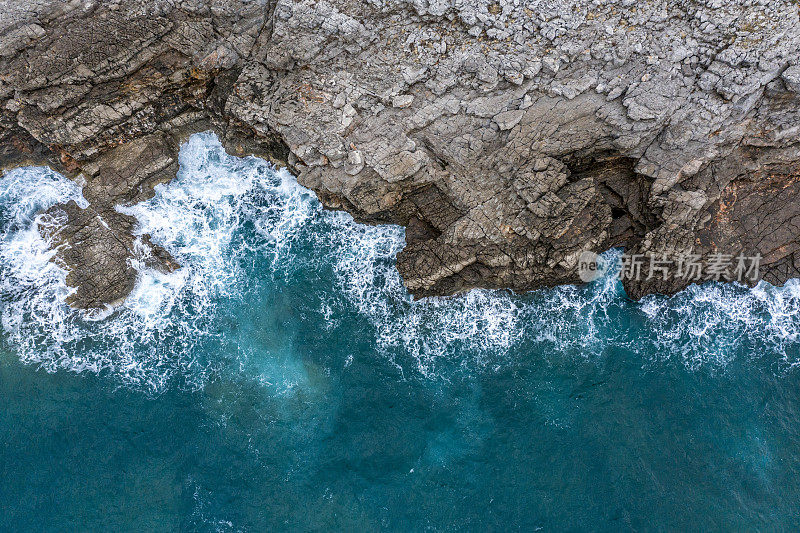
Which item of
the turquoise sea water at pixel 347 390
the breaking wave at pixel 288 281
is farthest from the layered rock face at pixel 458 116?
the turquoise sea water at pixel 347 390

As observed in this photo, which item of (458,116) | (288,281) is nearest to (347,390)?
(288,281)

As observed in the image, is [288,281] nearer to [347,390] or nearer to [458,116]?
[347,390]

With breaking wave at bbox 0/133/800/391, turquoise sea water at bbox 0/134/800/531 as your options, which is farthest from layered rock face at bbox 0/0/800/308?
turquoise sea water at bbox 0/134/800/531

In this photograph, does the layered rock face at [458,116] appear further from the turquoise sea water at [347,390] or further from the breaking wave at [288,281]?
the turquoise sea water at [347,390]

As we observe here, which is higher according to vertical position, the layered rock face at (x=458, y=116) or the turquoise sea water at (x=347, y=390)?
the layered rock face at (x=458, y=116)

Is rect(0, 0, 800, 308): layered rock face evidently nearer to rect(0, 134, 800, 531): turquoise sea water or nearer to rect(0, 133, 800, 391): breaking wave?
rect(0, 133, 800, 391): breaking wave

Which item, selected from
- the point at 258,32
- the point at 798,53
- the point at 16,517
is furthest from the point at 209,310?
the point at 798,53
